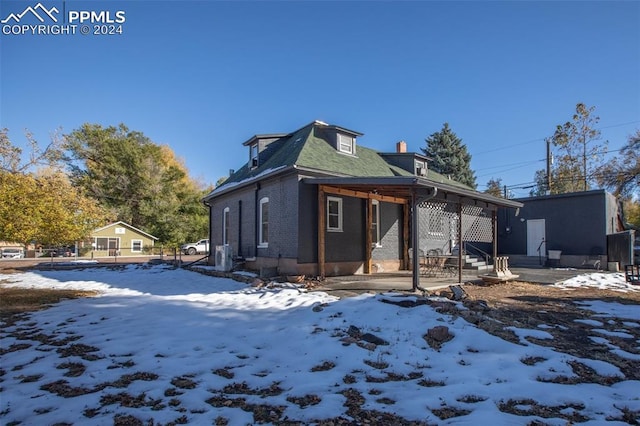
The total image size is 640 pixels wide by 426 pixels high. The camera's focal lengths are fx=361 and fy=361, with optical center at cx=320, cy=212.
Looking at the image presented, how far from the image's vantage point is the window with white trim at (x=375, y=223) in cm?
1426

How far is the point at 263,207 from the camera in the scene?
14023 millimetres

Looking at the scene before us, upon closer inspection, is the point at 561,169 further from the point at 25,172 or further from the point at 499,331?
the point at 25,172

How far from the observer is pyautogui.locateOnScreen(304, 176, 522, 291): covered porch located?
897cm

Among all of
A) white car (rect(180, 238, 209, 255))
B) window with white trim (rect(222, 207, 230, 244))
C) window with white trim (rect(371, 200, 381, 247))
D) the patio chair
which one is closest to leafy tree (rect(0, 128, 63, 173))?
window with white trim (rect(222, 207, 230, 244))

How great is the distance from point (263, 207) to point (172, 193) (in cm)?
2934

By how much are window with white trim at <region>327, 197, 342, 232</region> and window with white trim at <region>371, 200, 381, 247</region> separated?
5.97 ft

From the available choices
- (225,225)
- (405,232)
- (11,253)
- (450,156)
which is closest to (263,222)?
(225,225)

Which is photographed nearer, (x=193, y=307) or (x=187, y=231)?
(x=193, y=307)

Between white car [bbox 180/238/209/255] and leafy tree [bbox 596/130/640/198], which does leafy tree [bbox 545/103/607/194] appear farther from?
white car [bbox 180/238/209/255]

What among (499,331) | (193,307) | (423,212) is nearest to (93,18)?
(193,307)

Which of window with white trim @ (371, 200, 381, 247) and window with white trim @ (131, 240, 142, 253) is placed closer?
window with white trim @ (371, 200, 381, 247)

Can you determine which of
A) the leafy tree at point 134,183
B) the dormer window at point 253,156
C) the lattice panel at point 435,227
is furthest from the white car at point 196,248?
the lattice panel at point 435,227

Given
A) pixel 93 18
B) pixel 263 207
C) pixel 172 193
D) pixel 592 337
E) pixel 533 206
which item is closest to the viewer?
pixel 592 337

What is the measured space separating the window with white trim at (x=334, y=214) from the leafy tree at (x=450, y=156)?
86.8 feet
